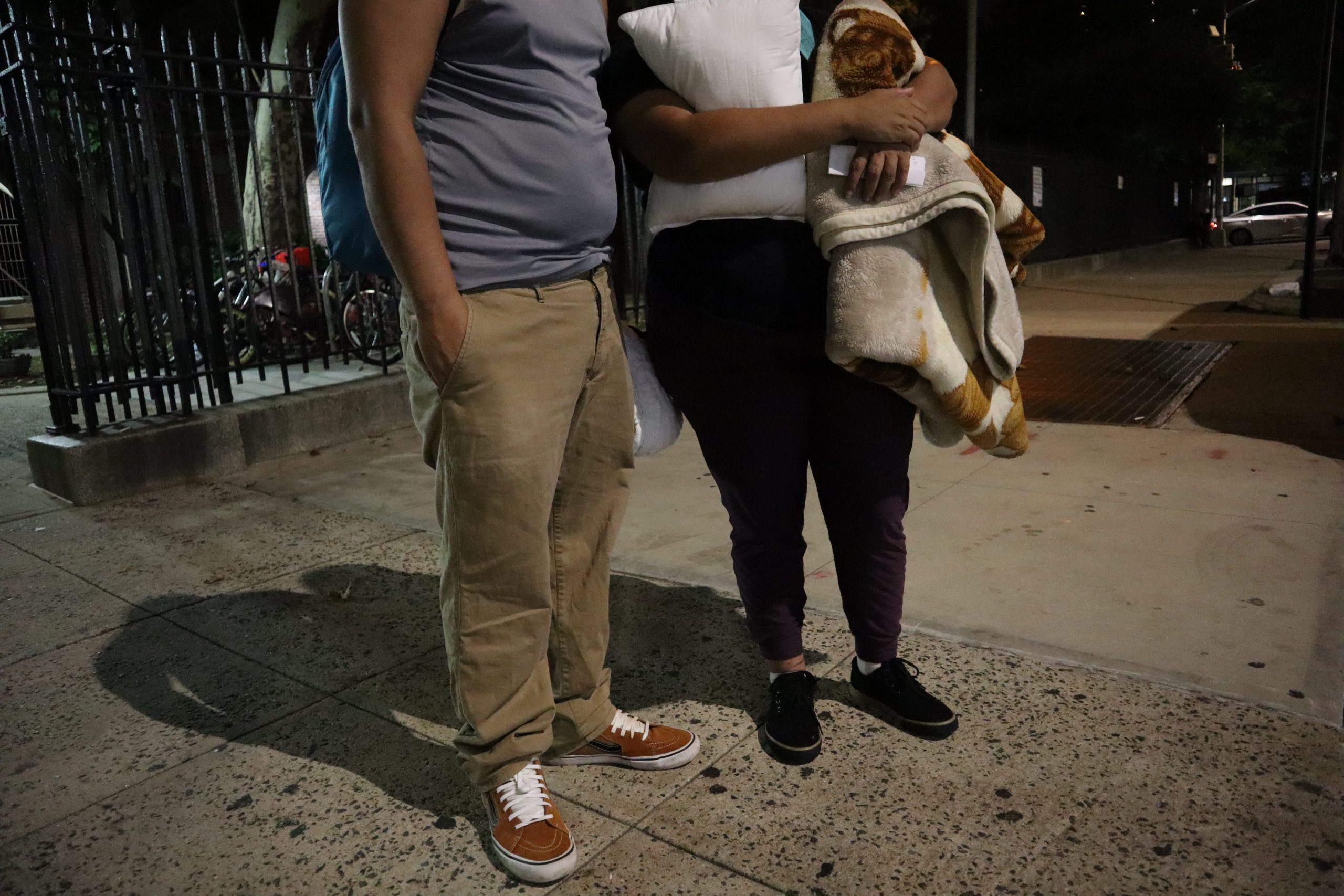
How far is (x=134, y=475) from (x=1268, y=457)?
532 cm

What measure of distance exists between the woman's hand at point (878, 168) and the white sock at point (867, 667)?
3.75 feet

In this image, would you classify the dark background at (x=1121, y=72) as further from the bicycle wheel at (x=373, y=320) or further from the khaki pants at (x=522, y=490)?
the khaki pants at (x=522, y=490)

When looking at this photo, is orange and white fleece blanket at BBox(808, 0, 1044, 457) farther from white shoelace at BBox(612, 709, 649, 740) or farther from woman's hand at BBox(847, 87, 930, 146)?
white shoelace at BBox(612, 709, 649, 740)

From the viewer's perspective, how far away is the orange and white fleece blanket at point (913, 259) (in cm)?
204

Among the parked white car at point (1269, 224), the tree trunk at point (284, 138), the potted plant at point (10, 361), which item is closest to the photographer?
the tree trunk at point (284, 138)

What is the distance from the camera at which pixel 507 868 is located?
2.00 m

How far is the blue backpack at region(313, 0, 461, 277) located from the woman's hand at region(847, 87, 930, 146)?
0.95 meters

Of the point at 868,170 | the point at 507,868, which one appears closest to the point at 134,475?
the point at 507,868

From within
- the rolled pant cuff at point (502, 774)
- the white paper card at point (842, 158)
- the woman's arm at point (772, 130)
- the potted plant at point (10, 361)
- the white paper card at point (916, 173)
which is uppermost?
the woman's arm at point (772, 130)

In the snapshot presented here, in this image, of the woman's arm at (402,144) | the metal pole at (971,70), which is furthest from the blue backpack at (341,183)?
the metal pole at (971,70)

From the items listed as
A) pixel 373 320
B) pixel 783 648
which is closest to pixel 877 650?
pixel 783 648

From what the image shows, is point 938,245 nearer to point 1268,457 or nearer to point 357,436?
point 1268,457

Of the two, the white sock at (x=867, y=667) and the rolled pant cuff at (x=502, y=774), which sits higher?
the rolled pant cuff at (x=502, y=774)

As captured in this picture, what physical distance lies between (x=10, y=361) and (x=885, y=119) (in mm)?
10134
